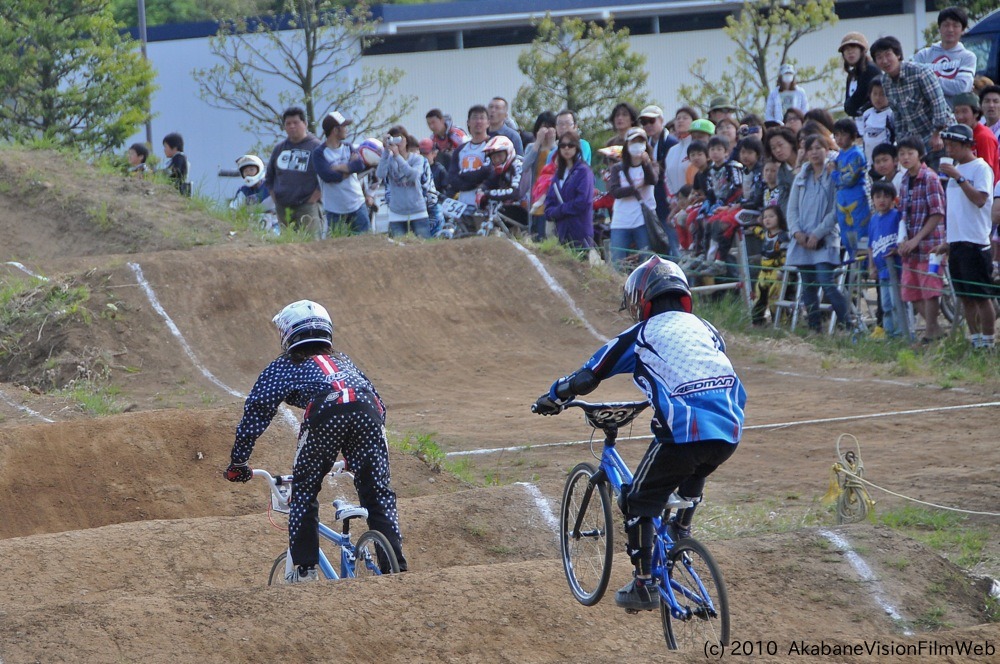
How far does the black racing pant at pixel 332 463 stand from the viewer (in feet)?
20.1

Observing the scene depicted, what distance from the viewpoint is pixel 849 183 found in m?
12.4

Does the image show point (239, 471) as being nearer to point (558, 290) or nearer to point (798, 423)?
point (798, 423)

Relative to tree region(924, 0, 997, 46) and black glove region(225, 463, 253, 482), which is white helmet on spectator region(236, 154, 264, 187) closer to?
black glove region(225, 463, 253, 482)

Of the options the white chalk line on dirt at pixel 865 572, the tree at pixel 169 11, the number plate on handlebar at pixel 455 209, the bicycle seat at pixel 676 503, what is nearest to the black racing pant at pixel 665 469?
the bicycle seat at pixel 676 503

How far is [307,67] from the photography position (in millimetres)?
31297

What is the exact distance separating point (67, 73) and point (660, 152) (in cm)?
1357

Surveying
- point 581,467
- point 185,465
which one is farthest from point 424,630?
point 185,465

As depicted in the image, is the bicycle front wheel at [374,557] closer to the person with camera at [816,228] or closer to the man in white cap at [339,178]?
the person with camera at [816,228]

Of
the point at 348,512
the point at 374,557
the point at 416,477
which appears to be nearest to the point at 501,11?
the point at 416,477

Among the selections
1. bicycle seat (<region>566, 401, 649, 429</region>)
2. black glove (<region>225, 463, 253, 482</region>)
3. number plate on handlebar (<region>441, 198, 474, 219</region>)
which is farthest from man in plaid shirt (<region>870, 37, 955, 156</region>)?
black glove (<region>225, 463, 253, 482</region>)

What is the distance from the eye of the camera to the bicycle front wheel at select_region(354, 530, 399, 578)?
20.1ft

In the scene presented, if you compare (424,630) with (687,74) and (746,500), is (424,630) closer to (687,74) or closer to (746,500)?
(746,500)

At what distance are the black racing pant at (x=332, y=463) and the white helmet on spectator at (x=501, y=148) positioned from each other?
394 inches

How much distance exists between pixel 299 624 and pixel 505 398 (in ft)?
22.1
